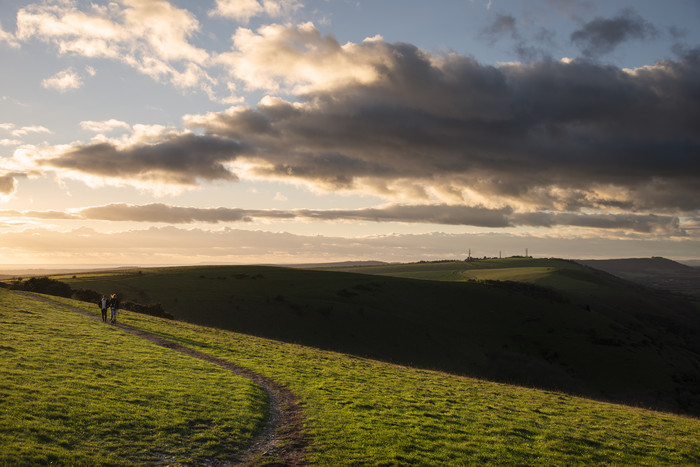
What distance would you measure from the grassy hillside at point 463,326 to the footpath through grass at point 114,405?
4031 cm

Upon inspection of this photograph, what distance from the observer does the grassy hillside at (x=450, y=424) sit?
16812mm

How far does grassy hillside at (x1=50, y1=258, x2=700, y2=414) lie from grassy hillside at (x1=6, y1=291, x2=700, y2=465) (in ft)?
109

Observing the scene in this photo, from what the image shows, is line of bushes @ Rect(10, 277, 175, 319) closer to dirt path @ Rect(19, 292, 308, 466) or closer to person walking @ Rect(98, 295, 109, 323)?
person walking @ Rect(98, 295, 109, 323)

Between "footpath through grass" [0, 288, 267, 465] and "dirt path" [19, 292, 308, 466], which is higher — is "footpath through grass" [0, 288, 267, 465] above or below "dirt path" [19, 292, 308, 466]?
above

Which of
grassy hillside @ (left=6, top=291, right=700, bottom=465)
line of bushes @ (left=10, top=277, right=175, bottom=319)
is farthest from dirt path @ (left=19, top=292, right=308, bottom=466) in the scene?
line of bushes @ (left=10, top=277, right=175, bottom=319)

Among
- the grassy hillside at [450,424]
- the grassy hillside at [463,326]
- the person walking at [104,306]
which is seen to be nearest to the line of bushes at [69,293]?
the grassy hillside at [463,326]

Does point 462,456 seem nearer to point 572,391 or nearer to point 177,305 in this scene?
point 572,391

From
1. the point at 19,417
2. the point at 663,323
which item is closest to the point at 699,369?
the point at 663,323

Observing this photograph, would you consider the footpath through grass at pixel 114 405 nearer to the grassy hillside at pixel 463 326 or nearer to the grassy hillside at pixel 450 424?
the grassy hillside at pixel 450 424

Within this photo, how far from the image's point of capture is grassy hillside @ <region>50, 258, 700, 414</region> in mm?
65312

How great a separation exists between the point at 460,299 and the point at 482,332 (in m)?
17.4

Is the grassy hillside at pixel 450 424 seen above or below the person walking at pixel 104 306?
below

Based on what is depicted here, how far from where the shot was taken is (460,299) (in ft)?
326

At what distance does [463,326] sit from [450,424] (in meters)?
66.8
